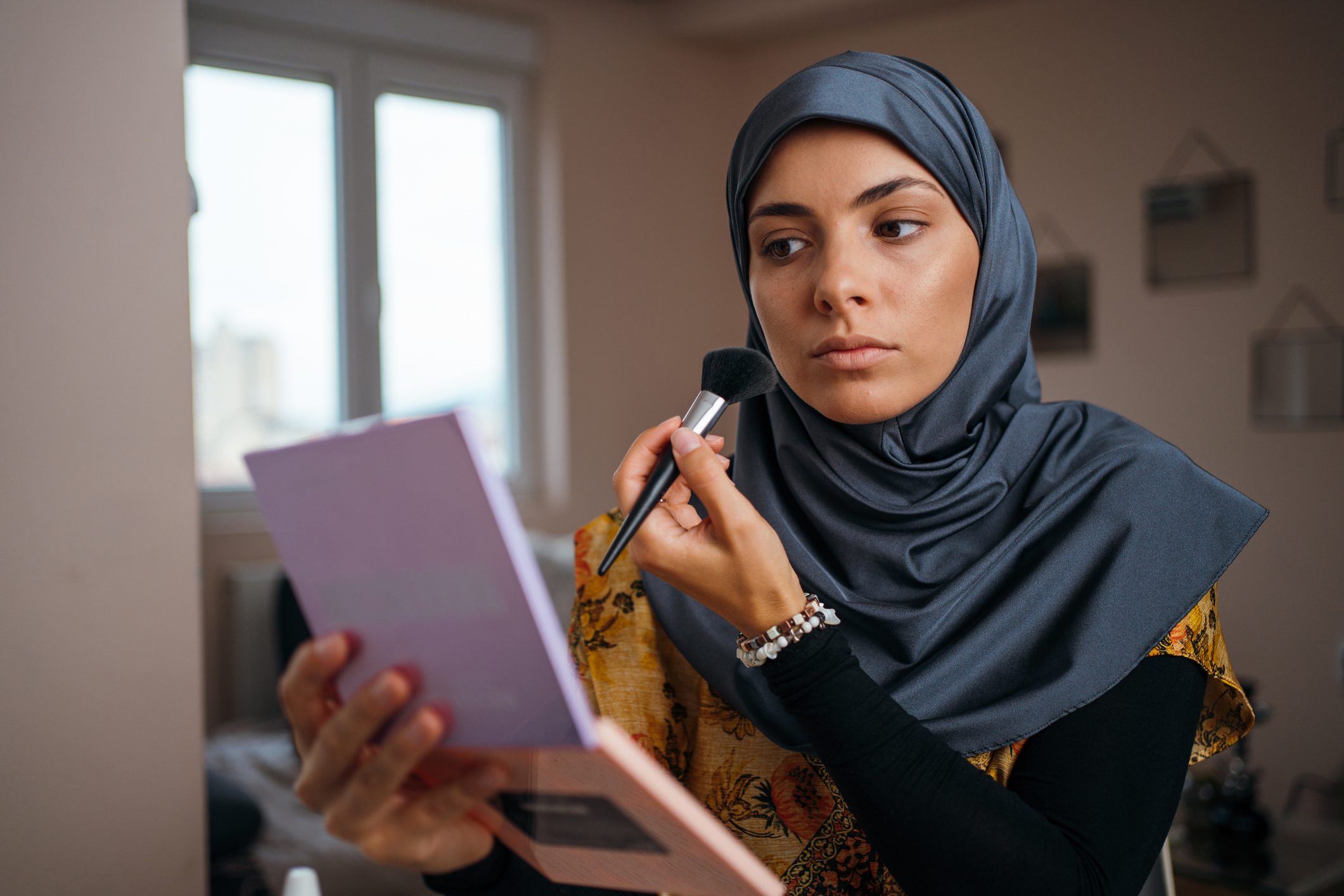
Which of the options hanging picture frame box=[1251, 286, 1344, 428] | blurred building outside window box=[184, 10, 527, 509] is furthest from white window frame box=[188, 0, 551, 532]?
hanging picture frame box=[1251, 286, 1344, 428]

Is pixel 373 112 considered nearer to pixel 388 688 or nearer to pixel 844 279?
pixel 844 279

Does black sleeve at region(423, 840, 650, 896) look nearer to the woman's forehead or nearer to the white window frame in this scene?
the woman's forehead

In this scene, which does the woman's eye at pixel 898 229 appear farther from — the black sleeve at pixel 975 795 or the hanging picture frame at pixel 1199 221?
the hanging picture frame at pixel 1199 221

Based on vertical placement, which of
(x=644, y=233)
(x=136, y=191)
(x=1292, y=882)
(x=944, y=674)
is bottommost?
(x=1292, y=882)

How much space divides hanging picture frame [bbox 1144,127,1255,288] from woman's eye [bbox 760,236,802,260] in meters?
2.80

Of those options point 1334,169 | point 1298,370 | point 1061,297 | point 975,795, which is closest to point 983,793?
point 975,795

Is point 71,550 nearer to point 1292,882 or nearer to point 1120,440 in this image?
point 1120,440

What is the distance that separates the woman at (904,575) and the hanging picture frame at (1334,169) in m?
2.53

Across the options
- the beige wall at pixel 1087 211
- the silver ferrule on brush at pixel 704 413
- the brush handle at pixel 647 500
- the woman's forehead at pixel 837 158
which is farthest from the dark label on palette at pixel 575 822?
the beige wall at pixel 1087 211

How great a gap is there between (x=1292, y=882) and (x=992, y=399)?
1312 mm

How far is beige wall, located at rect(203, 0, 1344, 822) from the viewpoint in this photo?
3090 mm

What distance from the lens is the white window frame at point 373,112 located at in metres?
3.51

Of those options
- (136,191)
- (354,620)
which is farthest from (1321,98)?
(354,620)

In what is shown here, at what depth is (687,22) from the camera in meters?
4.25
